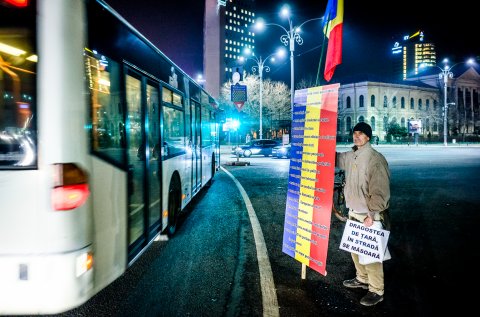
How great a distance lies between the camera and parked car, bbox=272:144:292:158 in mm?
29420

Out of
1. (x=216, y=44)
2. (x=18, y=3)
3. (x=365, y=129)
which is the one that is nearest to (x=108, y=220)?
(x=18, y=3)

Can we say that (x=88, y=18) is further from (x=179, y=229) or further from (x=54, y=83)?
(x=179, y=229)

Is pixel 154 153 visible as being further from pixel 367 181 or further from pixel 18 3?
pixel 367 181

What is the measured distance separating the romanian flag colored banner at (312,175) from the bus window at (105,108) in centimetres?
218

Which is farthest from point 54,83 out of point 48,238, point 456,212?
point 456,212

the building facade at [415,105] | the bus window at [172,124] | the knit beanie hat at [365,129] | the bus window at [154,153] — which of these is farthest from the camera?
the building facade at [415,105]

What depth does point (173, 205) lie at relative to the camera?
7.02 m

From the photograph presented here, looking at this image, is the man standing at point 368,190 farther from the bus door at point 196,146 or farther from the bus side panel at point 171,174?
the bus door at point 196,146

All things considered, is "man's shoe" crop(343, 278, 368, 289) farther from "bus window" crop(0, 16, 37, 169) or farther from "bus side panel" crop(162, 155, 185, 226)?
"bus window" crop(0, 16, 37, 169)

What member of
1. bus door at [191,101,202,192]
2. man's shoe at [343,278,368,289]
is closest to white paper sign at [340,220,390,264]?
man's shoe at [343,278,368,289]

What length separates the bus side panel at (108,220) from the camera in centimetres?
347

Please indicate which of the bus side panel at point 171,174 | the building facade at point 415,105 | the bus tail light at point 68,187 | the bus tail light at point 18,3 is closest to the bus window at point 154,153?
the bus side panel at point 171,174

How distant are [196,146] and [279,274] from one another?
5.30 meters

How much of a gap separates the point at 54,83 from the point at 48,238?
126 centimetres
